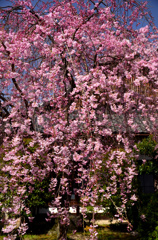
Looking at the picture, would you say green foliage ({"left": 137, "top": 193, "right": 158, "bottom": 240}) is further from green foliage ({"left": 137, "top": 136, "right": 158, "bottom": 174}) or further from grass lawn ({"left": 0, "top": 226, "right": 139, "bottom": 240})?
green foliage ({"left": 137, "top": 136, "right": 158, "bottom": 174})

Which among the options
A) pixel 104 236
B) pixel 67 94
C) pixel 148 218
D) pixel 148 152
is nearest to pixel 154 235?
pixel 148 218

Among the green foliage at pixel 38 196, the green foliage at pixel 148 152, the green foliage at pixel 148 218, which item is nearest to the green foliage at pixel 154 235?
the green foliage at pixel 148 218

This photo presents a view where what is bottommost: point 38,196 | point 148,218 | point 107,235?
point 107,235

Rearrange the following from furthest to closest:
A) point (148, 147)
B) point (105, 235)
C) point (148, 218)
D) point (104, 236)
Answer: point (148, 147)
point (105, 235)
point (104, 236)
point (148, 218)

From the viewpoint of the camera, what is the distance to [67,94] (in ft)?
15.3

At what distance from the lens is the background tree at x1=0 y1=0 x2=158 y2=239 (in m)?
3.95


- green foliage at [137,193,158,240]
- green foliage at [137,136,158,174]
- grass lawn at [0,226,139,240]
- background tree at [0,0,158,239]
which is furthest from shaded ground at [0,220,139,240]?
background tree at [0,0,158,239]

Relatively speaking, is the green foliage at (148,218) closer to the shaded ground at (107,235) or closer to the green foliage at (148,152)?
the shaded ground at (107,235)

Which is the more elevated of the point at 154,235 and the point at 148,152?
the point at 148,152

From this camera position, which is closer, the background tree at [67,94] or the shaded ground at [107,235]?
the background tree at [67,94]

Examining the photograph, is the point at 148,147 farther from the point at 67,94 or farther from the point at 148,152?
the point at 67,94

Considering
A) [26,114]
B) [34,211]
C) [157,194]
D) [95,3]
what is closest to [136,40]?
[95,3]

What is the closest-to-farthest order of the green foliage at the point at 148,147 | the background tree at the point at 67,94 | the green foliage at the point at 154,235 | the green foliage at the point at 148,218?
the background tree at the point at 67,94 → the green foliage at the point at 154,235 → the green foliage at the point at 148,218 → the green foliage at the point at 148,147

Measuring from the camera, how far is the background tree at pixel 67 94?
3.95 m
